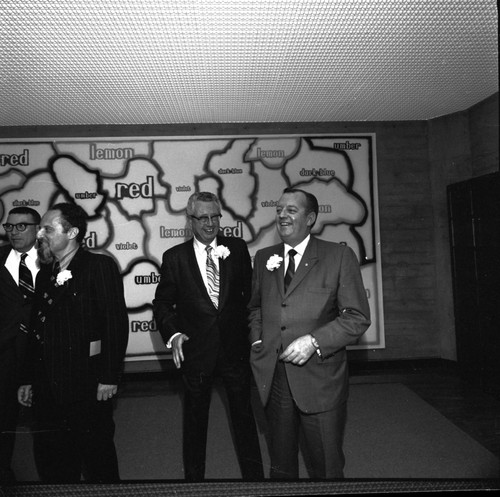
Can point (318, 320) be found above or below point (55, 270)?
below

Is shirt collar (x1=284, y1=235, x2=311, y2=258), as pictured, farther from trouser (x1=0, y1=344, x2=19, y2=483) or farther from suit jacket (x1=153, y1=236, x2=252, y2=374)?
trouser (x1=0, y1=344, x2=19, y2=483)

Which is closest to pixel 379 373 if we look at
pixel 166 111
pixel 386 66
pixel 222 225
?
pixel 222 225

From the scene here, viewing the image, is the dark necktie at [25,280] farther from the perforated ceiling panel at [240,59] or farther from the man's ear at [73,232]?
the perforated ceiling panel at [240,59]

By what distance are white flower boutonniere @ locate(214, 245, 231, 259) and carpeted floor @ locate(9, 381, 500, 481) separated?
116 cm

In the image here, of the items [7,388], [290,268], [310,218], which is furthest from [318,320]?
[7,388]

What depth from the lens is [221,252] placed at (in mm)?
2000

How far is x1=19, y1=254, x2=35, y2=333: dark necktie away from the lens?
5.50 feet

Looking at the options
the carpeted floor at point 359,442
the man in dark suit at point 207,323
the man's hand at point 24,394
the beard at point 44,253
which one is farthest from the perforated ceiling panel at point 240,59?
the carpeted floor at point 359,442

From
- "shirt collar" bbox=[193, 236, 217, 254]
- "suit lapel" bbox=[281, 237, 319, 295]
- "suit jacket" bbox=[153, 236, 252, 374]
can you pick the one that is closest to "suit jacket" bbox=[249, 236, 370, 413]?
"suit lapel" bbox=[281, 237, 319, 295]

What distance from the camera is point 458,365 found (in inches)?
159

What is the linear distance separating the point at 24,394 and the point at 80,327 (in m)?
0.40

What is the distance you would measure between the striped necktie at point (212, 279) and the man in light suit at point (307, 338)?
0.34m

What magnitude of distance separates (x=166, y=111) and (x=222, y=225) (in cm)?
118

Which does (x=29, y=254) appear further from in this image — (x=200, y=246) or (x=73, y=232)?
(x=200, y=246)
